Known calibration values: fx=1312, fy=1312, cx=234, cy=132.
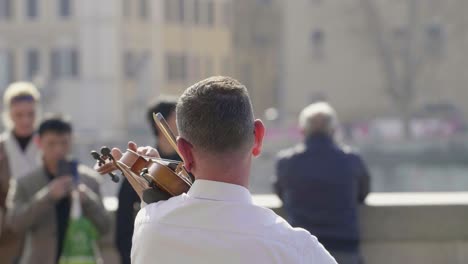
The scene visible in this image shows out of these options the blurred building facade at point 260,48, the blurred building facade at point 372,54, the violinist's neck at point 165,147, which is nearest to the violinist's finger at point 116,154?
the violinist's neck at point 165,147

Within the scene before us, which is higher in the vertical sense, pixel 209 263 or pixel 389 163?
pixel 209 263

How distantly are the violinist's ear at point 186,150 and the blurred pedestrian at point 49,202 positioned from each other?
3.72 meters

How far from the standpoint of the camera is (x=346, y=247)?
7.12 m

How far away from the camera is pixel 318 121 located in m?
7.19

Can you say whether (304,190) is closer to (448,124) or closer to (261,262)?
(261,262)

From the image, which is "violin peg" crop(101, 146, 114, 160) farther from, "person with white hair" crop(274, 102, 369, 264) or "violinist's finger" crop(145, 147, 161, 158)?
"person with white hair" crop(274, 102, 369, 264)

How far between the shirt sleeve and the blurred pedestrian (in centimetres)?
391

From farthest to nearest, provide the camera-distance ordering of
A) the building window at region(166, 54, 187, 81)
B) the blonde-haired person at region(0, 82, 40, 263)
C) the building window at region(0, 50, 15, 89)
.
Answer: the building window at region(166, 54, 187, 81) → the building window at region(0, 50, 15, 89) → the blonde-haired person at region(0, 82, 40, 263)

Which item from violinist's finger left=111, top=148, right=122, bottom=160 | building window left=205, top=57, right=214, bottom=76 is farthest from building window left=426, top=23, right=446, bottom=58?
violinist's finger left=111, top=148, right=122, bottom=160

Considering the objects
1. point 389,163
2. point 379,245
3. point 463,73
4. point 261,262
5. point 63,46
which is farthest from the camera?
point 63,46

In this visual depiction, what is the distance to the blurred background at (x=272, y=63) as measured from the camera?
64.9 metres

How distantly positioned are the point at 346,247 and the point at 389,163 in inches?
2135

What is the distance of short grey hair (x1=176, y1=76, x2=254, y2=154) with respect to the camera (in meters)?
2.87

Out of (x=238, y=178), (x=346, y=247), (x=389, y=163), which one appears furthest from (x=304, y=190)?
(x=389, y=163)
